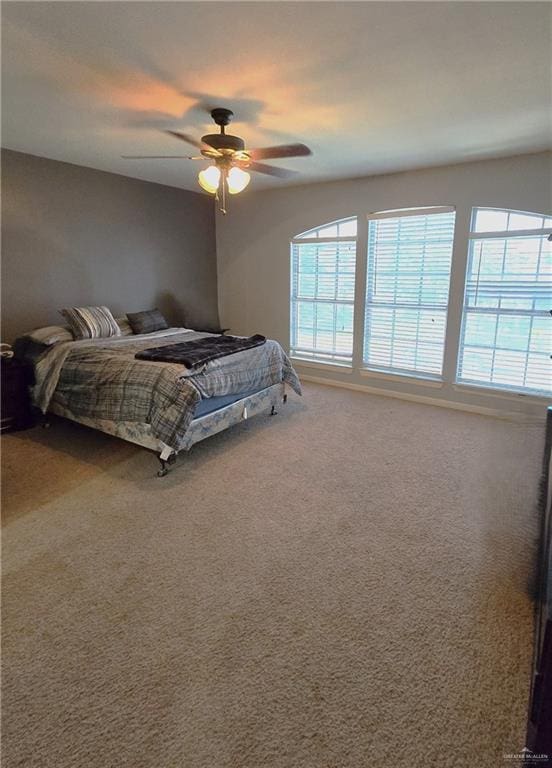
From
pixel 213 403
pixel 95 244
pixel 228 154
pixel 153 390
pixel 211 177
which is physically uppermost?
pixel 228 154

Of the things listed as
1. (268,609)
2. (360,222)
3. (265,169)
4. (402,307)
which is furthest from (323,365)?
(268,609)

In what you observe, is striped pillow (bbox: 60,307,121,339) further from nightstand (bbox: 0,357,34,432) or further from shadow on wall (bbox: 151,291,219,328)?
shadow on wall (bbox: 151,291,219,328)

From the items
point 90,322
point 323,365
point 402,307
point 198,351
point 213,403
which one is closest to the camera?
point 213,403

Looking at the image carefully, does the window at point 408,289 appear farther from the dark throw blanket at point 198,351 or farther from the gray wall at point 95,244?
the gray wall at point 95,244

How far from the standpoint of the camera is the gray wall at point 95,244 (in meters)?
3.86

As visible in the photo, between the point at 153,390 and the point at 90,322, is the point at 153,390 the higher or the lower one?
the lower one

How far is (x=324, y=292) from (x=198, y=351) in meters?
2.44

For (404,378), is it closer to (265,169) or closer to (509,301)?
(509,301)

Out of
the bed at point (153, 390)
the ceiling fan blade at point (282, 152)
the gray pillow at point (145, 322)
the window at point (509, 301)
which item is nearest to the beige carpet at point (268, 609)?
the bed at point (153, 390)

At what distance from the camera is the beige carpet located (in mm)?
1303

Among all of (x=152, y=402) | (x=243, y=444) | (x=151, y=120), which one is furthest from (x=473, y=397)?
(x=151, y=120)

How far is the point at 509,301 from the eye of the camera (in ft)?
12.9

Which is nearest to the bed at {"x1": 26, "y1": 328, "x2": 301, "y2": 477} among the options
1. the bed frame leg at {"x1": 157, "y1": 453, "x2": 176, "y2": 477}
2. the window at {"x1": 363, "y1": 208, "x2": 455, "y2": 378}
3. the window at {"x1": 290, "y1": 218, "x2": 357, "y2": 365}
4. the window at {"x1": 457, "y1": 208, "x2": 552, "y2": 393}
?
the bed frame leg at {"x1": 157, "y1": 453, "x2": 176, "y2": 477}

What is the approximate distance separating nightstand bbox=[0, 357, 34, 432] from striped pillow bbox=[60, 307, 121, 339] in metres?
0.57
